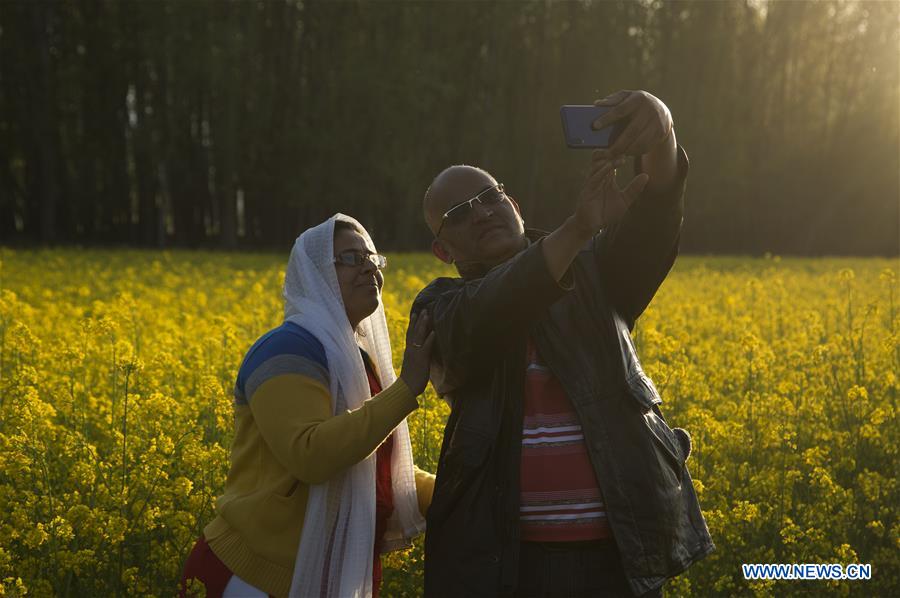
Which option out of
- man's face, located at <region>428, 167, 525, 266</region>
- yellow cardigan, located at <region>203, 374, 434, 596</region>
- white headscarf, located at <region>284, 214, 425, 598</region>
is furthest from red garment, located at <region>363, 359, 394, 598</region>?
man's face, located at <region>428, 167, 525, 266</region>

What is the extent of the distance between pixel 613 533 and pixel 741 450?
3214 mm

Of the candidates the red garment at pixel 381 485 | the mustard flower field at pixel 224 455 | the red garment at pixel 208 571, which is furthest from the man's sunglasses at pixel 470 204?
the mustard flower field at pixel 224 455

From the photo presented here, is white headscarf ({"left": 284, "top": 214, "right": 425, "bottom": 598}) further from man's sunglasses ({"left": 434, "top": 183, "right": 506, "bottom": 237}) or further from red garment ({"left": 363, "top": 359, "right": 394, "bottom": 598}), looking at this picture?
man's sunglasses ({"left": 434, "top": 183, "right": 506, "bottom": 237})

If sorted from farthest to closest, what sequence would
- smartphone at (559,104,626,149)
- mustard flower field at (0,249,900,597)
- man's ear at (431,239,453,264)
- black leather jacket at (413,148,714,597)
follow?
mustard flower field at (0,249,900,597) < man's ear at (431,239,453,264) < black leather jacket at (413,148,714,597) < smartphone at (559,104,626,149)

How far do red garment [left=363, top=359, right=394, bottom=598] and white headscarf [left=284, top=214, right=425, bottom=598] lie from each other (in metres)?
0.13

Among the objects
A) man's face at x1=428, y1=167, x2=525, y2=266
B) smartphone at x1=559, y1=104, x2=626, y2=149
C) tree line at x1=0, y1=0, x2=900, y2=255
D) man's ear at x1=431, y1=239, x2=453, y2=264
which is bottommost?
tree line at x1=0, y1=0, x2=900, y2=255

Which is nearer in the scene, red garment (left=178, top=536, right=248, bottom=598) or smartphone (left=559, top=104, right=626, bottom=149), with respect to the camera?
smartphone (left=559, top=104, right=626, bottom=149)

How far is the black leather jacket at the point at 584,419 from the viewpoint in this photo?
90.4 inches

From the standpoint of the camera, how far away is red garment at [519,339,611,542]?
2.33m

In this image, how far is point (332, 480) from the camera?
2678mm

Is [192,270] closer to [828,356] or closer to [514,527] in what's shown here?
[828,356]

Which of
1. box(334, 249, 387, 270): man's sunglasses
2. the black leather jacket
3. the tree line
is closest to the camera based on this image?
the black leather jacket

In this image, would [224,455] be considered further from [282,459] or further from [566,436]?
[566,436]

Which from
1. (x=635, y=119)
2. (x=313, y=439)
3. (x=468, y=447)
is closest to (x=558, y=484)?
(x=468, y=447)
